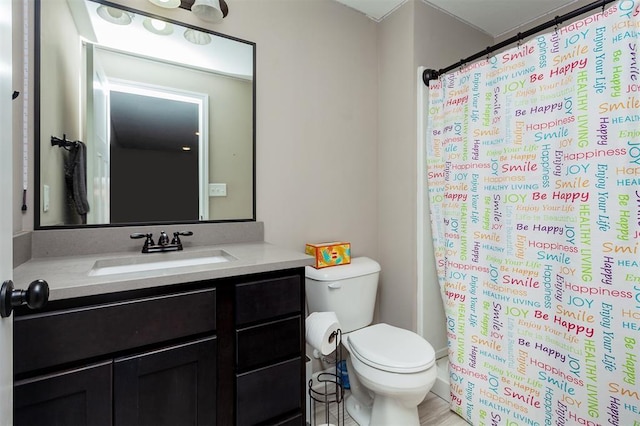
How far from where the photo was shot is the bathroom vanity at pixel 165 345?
86 centimetres

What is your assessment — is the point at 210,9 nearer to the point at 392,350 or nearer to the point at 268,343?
the point at 268,343

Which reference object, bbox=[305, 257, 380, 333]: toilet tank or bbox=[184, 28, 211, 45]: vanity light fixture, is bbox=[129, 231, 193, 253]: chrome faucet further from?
bbox=[184, 28, 211, 45]: vanity light fixture

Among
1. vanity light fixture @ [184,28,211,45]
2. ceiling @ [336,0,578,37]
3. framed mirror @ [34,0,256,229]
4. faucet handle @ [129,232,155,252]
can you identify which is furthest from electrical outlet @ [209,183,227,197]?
ceiling @ [336,0,578,37]

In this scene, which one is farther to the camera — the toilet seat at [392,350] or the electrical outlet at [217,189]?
the electrical outlet at [217,189]

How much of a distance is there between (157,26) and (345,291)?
165 centimetres

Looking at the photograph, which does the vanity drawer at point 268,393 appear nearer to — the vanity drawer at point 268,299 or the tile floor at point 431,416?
the vanity drawer at point 268,299

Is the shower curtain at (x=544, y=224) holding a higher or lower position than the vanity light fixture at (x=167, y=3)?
lower

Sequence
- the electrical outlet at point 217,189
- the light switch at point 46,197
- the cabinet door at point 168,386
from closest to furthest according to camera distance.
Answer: the cabinet door at point 168,386 < the light switch at point 46,197 < the electrical outlet at point 217,189

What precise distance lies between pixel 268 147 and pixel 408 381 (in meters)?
1.38

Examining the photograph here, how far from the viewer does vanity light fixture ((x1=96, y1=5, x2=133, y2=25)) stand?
1393 mm

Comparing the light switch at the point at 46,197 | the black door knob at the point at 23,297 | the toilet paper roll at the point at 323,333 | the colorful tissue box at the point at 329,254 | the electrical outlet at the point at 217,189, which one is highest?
the electrical outlet at the point at 217,189

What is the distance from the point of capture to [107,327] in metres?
0.93

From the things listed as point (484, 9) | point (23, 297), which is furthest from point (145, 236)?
point (484, 9)

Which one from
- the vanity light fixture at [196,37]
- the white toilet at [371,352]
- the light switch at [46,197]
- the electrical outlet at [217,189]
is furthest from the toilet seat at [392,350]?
the vanity light fixture at [196,37]
